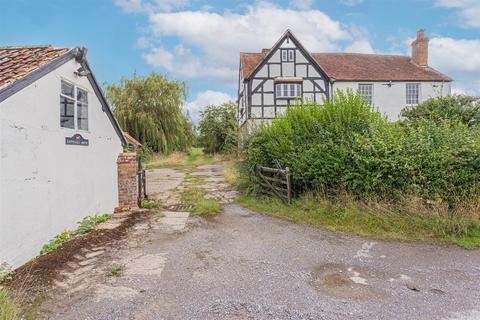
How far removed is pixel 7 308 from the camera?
3400 millimetres

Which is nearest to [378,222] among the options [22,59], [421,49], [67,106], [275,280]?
[275,280]

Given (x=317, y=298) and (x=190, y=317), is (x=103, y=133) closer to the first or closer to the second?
(x=190, y=317)

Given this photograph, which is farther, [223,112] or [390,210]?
[223,112]

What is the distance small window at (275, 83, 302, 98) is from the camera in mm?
22516

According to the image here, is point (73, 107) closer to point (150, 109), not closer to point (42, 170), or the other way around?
point (42, 170)

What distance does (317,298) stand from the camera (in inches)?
160

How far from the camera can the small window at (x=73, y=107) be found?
656 centimetres

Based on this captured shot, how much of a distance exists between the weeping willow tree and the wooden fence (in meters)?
20.3

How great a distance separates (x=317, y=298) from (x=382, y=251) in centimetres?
246

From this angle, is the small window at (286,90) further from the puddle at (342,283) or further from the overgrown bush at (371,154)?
the puddle at (342,283)

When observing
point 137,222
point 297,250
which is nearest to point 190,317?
point 297,250

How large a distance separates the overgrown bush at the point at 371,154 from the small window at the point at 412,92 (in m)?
18.5

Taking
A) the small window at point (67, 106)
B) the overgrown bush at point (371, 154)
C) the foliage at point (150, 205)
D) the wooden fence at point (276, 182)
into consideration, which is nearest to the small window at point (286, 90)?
the overgrown bush at point (371, 154)

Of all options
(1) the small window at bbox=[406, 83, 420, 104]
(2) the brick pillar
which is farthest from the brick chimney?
(2) the brick pillar
